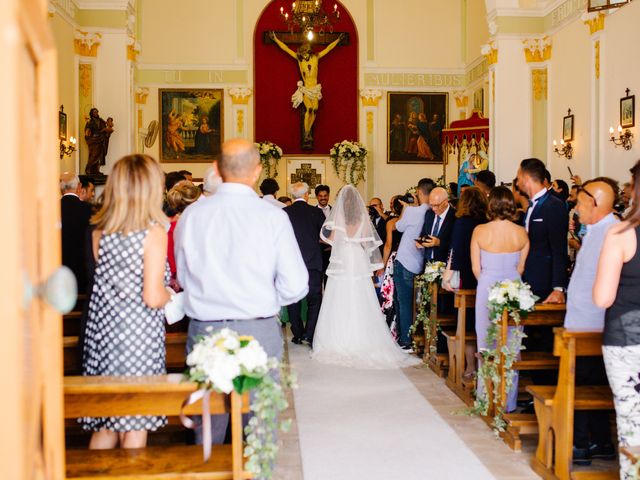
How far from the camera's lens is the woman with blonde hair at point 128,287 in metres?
3.63

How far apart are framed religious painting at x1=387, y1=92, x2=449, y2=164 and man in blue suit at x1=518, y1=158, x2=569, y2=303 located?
12831 millimetres

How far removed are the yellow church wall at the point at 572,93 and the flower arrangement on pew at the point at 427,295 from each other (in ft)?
17.1

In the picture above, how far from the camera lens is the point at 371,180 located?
1892cm

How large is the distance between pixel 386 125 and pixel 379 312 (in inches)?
425

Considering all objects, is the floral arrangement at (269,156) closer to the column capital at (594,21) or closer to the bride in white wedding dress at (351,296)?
the column capital at (594,21)

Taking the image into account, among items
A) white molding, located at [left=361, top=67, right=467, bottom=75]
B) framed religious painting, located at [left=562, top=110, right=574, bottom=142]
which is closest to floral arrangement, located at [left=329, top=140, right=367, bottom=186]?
white molding, located at [left=361, top=67, right=467, bottom=75]

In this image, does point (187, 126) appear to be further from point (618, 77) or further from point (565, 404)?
point (565, 404)

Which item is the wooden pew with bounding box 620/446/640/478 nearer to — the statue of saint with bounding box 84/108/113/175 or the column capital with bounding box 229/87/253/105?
the statue of saint with bounding box 84/108/113/175

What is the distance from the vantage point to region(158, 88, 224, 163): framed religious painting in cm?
1836

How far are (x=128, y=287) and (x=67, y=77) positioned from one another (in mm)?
9924

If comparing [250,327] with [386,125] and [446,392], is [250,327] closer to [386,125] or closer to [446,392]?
[446,392]

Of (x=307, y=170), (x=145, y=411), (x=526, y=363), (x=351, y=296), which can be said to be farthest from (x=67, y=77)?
(x=145, y=411)

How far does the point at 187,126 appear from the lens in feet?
60.4

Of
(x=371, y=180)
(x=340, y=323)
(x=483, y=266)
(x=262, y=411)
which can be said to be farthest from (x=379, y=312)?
(x=371, y=180)
